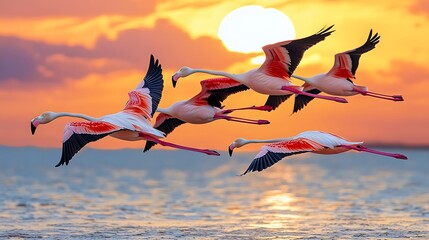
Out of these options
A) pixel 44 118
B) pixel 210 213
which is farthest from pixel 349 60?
pixel 210 213

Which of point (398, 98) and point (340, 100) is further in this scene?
point (398, 98)

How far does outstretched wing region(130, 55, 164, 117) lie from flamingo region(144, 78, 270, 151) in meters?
0.46

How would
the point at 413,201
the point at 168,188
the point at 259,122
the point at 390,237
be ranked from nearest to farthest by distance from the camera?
the point at 259,122, the point at 390,237, the point at 413,201, the point at 168,188

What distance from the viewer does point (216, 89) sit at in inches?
895

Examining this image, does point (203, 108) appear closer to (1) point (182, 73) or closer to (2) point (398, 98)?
(1) point (182, 73)

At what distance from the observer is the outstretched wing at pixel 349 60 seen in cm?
2205

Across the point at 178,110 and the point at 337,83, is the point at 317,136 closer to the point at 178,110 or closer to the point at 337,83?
the point at 337,83

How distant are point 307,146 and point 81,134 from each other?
15.3 feet

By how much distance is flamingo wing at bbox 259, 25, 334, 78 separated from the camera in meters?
20.1

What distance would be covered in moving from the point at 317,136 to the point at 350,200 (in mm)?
38032

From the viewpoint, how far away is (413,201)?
54500 mm

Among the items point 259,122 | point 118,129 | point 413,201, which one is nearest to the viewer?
point 118,129

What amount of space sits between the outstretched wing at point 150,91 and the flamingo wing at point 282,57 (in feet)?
8.43

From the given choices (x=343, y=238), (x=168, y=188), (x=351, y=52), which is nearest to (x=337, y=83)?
(x=351, y=52)
